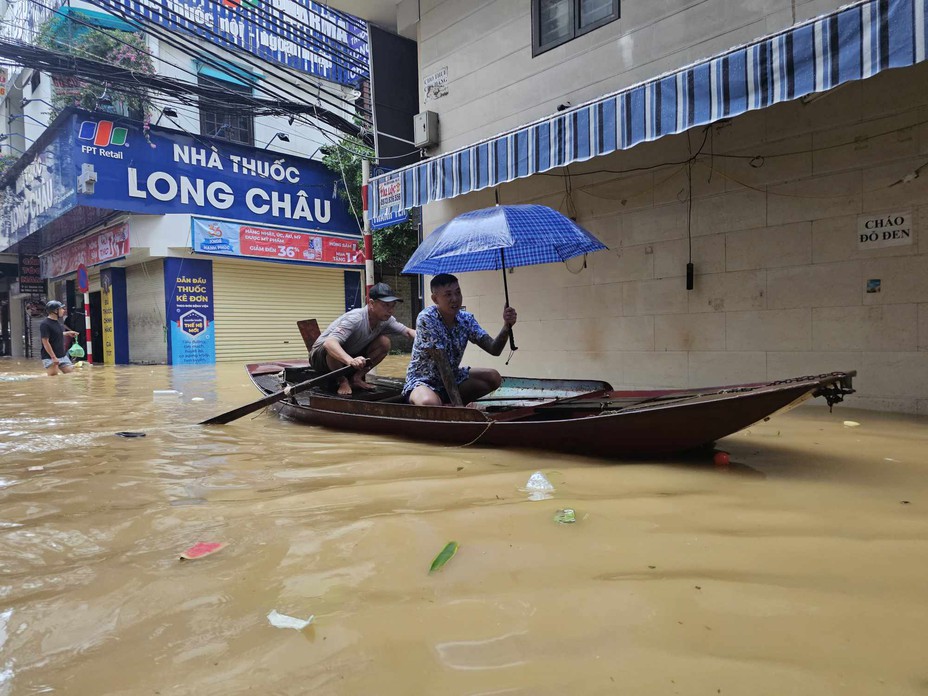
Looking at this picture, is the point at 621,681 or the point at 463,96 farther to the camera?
the point at 463,96

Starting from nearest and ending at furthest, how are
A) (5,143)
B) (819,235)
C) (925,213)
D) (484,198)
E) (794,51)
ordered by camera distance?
1. (794,51)
2. (925,213)
3. (819,235)
4. (484,198)
5. (5,143)

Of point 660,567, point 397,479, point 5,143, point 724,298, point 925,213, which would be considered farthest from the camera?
point 5,143

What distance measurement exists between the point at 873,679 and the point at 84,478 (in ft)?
11.2

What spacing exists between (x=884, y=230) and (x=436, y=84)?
236 inches

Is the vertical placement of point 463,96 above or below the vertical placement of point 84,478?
above

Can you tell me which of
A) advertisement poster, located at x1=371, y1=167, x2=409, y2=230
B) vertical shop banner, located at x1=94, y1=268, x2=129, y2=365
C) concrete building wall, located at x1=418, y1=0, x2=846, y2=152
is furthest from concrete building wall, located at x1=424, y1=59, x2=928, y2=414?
vertical shop banner, located at x1=94, y1=268, x2=129, y2=365

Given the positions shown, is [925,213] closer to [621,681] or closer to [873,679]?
[873,679]

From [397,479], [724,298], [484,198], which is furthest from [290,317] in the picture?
[397,479]

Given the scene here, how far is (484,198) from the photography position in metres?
7.59

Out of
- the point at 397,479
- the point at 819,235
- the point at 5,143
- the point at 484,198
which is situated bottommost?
the point at 397,479

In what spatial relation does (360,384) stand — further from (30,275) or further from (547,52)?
(30,275)

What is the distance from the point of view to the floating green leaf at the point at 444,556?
5.68ft

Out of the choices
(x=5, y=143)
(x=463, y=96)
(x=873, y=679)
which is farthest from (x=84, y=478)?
(x=5, y=143)

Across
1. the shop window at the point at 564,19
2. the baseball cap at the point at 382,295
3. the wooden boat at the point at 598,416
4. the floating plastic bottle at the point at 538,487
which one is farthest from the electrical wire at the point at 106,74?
the floating plastic bottle at the point at 538,487
